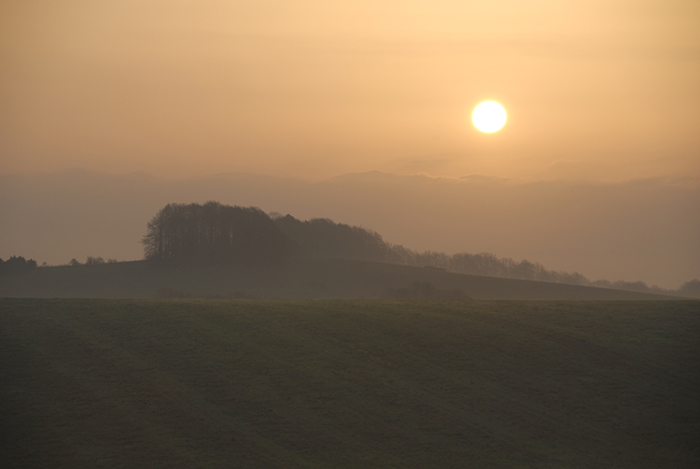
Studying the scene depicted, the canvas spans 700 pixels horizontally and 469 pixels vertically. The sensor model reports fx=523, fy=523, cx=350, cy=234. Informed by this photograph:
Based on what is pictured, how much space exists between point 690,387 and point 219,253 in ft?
233

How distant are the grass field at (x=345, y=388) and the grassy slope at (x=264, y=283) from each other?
43857mm

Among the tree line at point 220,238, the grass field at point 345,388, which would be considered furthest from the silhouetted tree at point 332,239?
the grass field at point 345,388

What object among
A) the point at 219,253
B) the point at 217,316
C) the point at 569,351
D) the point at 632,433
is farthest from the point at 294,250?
the point at 632,433

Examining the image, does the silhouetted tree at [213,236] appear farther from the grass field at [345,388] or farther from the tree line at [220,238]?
the grass field at [345,388]

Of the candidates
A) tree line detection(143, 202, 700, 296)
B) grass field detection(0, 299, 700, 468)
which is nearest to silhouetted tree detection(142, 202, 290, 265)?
tree line detection(143, 202, 700, 296)

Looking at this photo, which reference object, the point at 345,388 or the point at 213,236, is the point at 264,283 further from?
the point at 345,388

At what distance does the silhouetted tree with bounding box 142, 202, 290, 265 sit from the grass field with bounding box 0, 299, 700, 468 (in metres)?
53.8

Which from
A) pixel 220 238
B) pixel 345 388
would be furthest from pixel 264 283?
pixel 345 388

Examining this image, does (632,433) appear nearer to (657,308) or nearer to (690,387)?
(690,387)

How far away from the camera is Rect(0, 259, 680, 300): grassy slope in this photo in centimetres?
7022

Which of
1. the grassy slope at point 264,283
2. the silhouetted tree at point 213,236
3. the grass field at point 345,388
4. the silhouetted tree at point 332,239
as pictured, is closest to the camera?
the grass field at point 345,388

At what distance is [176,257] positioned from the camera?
3152 inches

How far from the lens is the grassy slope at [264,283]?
70.2 metres

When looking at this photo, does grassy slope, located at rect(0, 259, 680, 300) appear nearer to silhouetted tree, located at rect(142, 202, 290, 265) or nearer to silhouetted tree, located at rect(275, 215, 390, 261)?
silhouetted tree, located at rect(142, 202, 290, 265)
